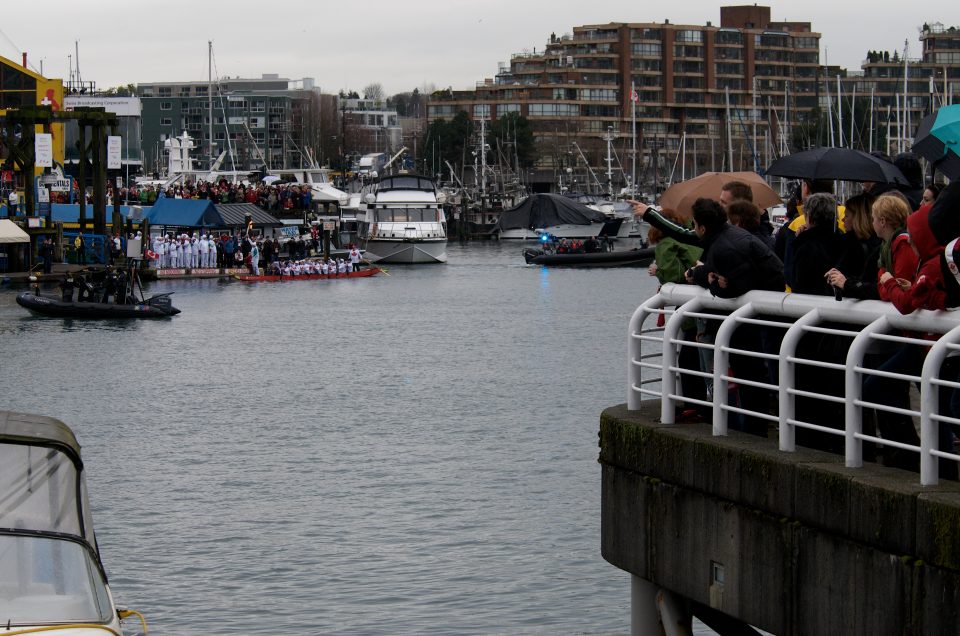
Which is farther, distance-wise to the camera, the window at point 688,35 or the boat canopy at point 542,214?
the window at point 688,35

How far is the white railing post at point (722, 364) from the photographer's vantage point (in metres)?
9.20

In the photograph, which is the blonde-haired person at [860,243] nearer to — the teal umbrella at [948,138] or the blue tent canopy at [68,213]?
the teal umbrella at [948,138]

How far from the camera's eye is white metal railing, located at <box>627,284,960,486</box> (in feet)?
25.4

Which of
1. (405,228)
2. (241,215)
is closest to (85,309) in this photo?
(241,215)

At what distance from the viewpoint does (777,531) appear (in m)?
8.59

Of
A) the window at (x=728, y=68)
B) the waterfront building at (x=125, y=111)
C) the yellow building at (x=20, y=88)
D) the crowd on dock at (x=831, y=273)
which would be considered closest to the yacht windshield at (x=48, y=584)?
the crowd on dock at (x=831, y=273)

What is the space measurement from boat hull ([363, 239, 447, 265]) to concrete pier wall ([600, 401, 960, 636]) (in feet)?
259

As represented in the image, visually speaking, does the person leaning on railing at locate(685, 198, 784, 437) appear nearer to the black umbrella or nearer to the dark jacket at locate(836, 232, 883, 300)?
the dark jacket at locate(836, 232, 883, 300)

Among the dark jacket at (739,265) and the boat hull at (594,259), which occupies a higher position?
the dark jacket at (739,265)

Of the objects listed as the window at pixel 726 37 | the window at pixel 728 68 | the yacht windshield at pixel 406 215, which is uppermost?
the window at pixel 726 37

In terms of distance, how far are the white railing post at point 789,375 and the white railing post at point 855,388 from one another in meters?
0.38

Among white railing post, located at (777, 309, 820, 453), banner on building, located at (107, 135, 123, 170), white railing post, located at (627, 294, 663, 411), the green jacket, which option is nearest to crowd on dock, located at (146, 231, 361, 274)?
banner on building, located at (107, 135, 123, 170)

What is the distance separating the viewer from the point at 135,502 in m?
24.1

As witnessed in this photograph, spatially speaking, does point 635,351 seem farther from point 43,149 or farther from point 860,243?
point 43,149
